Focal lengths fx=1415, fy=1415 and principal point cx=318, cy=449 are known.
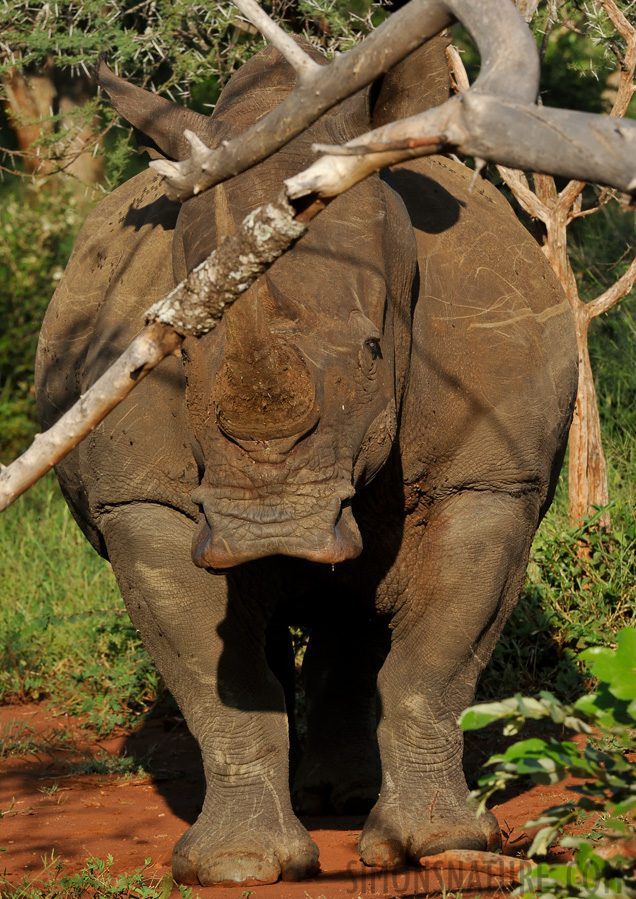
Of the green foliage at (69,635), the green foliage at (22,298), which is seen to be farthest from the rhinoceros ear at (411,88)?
the green foliage at (22,298)

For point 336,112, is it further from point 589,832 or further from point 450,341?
point 589,832

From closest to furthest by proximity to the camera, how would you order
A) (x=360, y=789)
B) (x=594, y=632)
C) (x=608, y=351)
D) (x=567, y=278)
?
1. (x=360, y=789)
2. (x=594, y=632)
3. (x=567, y=278)
4. (x=608, y=351)

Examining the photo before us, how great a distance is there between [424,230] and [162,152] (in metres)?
0.91

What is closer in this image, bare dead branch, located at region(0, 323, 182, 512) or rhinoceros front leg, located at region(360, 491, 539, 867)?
bare dead branch, located at region(0, 323, 182, 512)

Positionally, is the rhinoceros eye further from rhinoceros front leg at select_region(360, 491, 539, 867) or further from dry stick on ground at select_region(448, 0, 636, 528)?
dry stick on ground at select_region(448, 0, 636, 528)

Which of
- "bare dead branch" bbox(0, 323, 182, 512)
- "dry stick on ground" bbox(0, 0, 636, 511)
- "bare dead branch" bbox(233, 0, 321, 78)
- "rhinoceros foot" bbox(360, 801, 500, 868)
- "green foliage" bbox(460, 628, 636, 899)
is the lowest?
"rhinoceros foot" bbox(360, 801, 500, 868)

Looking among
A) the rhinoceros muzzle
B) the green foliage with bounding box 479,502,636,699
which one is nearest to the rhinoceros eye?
the rhinoceros muzzle

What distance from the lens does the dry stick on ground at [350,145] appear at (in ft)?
8.37

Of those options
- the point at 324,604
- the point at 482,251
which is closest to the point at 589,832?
the point at 324,604

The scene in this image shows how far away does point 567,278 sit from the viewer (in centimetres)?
730

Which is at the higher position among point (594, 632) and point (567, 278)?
point (567, 278)

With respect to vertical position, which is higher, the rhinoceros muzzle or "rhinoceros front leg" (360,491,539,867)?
the rhinoceros muzzle

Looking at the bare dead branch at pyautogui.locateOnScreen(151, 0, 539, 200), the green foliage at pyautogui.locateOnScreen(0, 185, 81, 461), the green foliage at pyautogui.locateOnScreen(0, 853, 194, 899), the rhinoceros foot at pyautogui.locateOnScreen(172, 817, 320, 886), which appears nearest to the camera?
the bare dead branch at pyautogui.locateOnScreen(151, 0, 539, 200)

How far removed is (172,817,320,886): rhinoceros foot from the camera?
4379 millimetres
